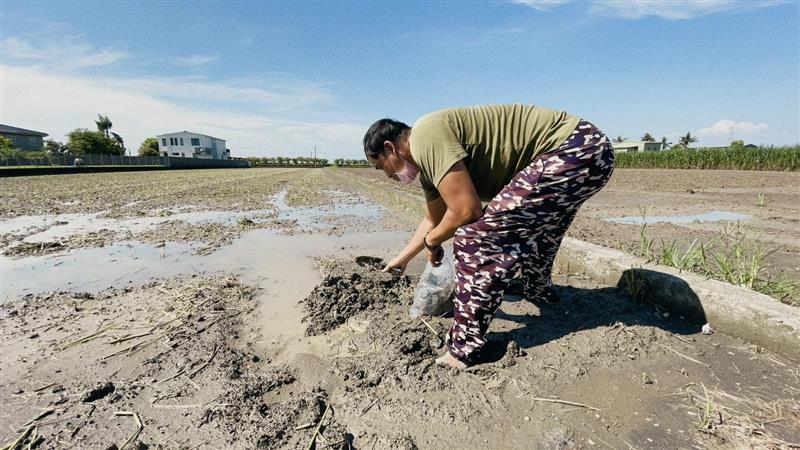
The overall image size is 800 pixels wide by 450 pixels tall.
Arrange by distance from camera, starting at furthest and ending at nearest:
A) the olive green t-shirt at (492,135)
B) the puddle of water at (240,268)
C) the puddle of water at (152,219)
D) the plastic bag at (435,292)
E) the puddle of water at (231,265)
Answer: the puddle of water at (152,219), the puddle of water at (231,265), the puddle of water at (240,268), the plastic bag at (435,292), the olive green t-shirt at (492,135)

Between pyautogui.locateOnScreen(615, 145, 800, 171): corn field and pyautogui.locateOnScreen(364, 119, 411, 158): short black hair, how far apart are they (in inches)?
1060

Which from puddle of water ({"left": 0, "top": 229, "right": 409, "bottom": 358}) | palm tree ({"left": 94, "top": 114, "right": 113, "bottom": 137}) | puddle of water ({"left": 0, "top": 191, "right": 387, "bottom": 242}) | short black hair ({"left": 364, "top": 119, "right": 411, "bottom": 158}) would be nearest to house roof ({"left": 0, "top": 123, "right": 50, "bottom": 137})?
palm tree ({"left": 94, "top": 114, "right": 113, "bottom": 137})

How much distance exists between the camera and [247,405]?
1.67 m

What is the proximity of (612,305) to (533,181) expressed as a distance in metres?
1.31

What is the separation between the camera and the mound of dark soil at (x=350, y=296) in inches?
98.2

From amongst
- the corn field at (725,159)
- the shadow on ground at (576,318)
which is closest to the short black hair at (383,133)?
the shadow on ground at (576,318)

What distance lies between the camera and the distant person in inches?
71.6

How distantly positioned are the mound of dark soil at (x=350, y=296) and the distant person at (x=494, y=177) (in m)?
0.81

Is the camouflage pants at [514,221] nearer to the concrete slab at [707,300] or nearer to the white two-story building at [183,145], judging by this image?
the concrete slab at [707,300]

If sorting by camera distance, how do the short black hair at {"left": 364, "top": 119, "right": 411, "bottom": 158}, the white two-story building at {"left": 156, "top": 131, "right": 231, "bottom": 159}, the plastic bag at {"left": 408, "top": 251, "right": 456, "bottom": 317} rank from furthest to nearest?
1. the white two-story building at {"left": 156, "top": 131, "right": 231, "bottom": 159}
2. the plastic bag at {"left": 408, "top": 251, "right": 456, "bottom": 317}
3. the short black hair at {"left": 364, "top": 119, "right": 411, "bottom": 158}

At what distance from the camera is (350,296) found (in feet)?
8.64

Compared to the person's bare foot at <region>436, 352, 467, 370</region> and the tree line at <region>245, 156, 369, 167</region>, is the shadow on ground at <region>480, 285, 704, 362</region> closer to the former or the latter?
the person's bare foot at <region>436, 352, 467, 370</region>

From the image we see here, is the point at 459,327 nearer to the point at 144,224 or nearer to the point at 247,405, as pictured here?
the point at 247,405

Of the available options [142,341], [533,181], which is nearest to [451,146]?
[533,181]
